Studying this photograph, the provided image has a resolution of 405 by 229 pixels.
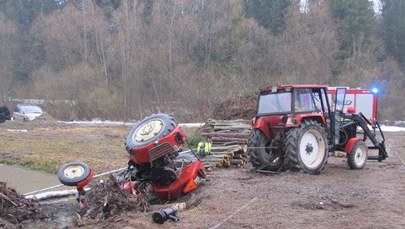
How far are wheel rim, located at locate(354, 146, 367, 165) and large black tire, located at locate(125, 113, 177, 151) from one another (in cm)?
573

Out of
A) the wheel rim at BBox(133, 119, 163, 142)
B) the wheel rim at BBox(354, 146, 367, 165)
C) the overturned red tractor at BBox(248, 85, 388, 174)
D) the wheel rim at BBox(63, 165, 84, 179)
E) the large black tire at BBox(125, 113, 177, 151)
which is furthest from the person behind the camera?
the wheel rim at BBox(354, 146, 367, 165)

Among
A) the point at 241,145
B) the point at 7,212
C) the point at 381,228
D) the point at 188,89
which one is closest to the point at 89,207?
the point at 7,212

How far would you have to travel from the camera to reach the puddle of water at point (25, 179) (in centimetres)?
1194

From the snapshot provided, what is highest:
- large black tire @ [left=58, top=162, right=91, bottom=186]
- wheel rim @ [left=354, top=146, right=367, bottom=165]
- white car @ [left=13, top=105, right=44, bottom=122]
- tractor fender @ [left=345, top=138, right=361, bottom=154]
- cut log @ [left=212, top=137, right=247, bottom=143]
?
large black tire @ [left=58, top=162, right=91, bottom=186]

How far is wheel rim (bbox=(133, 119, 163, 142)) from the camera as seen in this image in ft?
29.5

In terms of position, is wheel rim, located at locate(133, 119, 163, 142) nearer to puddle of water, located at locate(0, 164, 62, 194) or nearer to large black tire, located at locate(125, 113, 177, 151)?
large black tire, located at locate(125, 113, 177, 151)

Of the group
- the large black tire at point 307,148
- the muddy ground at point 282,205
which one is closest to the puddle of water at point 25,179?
the muddy ground at point 282,205

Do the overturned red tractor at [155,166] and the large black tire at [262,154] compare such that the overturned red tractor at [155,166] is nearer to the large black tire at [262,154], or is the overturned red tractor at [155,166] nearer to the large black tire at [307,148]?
the large black tire at [307,148]

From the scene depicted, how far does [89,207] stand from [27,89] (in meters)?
47.7

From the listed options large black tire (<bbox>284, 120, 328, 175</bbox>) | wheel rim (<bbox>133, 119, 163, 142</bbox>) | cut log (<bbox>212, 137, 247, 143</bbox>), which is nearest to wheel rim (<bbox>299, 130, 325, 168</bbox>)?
large black tire (<bbox>284, 120, 328, 175</bbox>)

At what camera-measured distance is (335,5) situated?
5412 centimetres

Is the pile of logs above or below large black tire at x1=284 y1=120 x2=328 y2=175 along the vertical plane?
below

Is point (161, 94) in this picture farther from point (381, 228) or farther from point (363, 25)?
point (381, 228)

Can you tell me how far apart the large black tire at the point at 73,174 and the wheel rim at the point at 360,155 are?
23.5 ft
